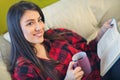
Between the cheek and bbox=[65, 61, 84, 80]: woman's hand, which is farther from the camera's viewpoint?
the cheek

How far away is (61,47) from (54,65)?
151mm

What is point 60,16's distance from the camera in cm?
169

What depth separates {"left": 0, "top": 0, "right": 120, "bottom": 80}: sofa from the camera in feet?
5.46

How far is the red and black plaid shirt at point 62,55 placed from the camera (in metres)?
1.21

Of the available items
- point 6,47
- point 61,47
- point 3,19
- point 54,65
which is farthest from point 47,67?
point 3,19

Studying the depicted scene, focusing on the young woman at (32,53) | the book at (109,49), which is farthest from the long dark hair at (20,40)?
the book at (109,49)

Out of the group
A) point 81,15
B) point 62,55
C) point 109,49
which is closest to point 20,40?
point 62,55

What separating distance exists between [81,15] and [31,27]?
0.60 metres

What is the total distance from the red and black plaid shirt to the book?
11 cm

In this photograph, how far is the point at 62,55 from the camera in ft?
4.51

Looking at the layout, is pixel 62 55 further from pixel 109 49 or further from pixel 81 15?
pixel 81 15

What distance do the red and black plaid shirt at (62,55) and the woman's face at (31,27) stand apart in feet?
0.40

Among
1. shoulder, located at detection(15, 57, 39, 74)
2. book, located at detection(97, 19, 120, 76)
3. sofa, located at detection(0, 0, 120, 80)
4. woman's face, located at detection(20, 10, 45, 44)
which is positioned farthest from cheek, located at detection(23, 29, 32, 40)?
book, located at detection(97, 19, 120, 76)

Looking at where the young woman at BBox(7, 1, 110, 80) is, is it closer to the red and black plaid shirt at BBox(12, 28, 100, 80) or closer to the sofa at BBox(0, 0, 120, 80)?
the red and black plaid shirt at BBox(12, 28, 100, 80)
